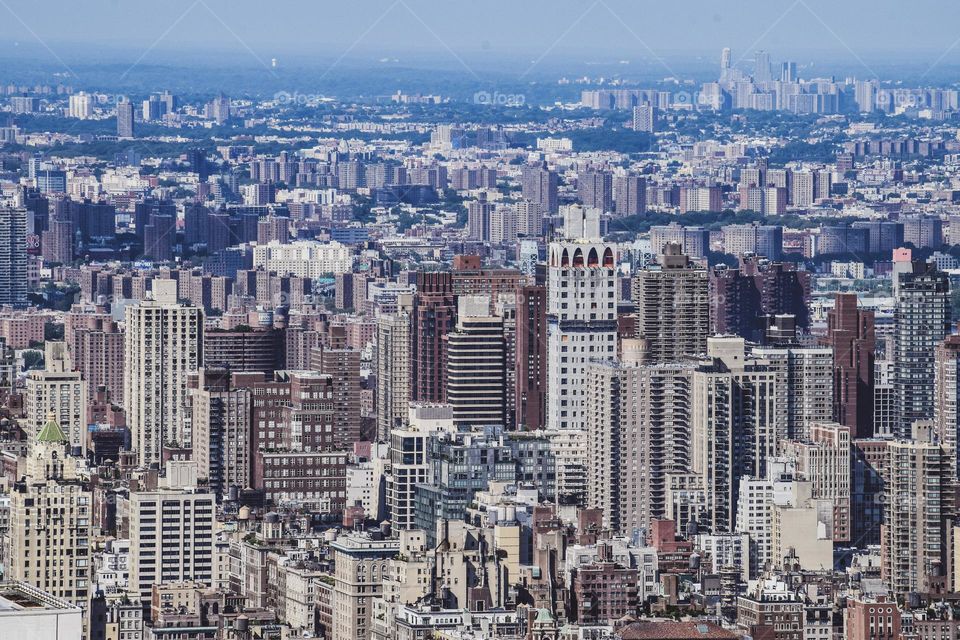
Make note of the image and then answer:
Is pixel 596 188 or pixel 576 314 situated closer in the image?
pixel 576 314

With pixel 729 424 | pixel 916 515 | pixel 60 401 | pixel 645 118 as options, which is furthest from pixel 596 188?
pixel 916 515

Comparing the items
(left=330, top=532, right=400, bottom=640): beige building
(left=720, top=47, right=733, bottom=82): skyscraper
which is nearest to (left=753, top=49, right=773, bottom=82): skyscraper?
(left=720, top=47, right=733, bottom=82): skyscraper

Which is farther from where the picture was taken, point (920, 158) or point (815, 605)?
point (920, 158)

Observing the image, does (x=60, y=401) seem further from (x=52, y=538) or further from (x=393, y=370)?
(x=52, y=538)

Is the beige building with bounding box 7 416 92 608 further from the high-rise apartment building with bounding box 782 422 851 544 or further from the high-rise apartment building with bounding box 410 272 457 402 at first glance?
the high-rise apartment building with bounding box 410 272 457 402

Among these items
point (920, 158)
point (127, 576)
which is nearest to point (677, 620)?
point (127, 576)

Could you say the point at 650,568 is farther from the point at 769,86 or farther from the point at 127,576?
the point at 769,86
